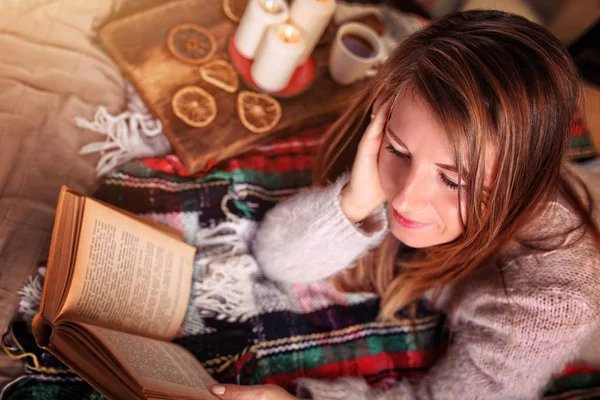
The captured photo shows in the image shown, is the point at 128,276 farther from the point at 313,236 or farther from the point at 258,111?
the point at 258,111

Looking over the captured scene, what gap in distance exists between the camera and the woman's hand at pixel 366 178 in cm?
78

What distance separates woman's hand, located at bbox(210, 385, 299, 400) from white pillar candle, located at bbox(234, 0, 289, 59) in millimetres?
756

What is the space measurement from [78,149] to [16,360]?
16.6 inches

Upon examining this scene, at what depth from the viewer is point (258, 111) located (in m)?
1.13

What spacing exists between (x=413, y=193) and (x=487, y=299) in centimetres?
32

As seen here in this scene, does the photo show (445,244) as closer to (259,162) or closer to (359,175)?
(359,175)

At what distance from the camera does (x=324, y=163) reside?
3.30ft

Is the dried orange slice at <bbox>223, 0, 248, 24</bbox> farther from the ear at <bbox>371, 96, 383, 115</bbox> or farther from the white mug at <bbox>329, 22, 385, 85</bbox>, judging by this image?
the ear at <bbox>371, 96, 383, 115</bbox>

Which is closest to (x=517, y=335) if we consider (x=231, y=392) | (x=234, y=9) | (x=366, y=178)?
(x=366, y=178)

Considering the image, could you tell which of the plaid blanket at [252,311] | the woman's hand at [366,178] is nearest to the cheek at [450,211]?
the woman's hand at [366,178]

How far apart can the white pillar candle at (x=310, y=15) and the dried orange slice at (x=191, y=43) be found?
212 mm

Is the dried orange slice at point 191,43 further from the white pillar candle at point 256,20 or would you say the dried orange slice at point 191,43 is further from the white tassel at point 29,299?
the white tassel at point 29,299

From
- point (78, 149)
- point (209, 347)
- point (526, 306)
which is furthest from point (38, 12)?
point (526, 306)

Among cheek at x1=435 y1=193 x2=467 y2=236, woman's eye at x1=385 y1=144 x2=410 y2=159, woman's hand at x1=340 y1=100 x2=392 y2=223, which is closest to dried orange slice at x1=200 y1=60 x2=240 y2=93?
woman's hand at x1=340 y1=100 x2=392 y2=223
